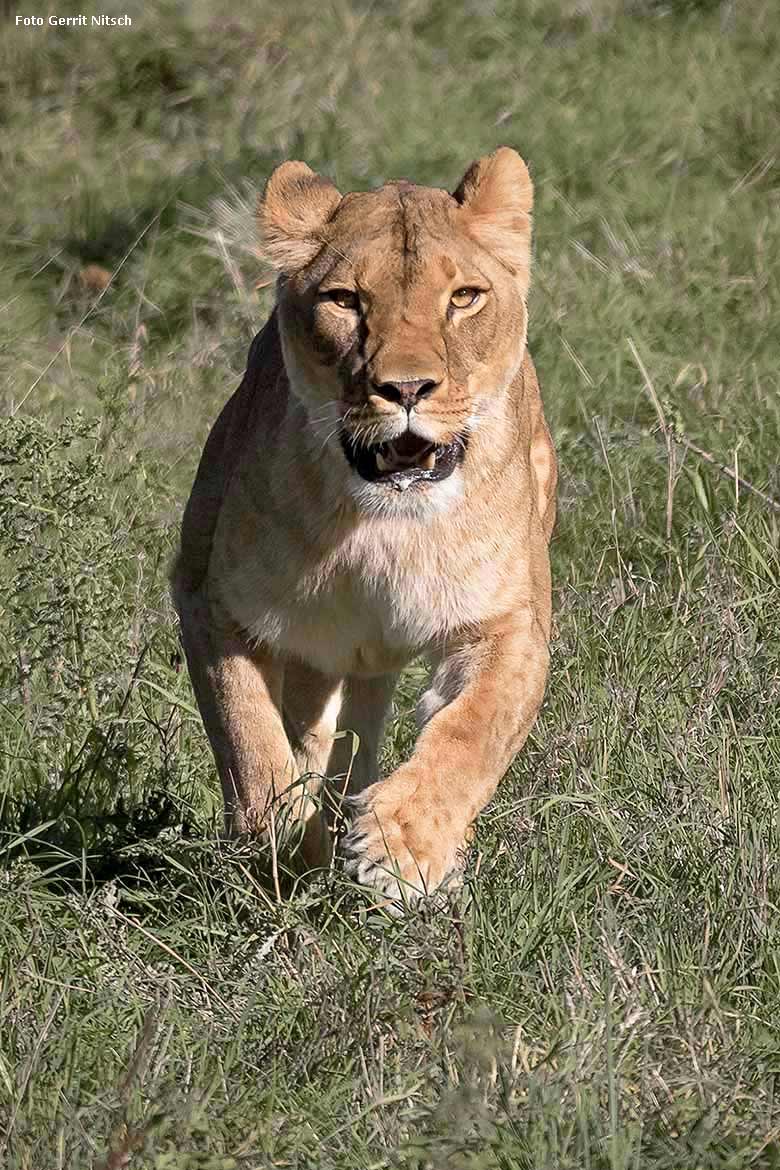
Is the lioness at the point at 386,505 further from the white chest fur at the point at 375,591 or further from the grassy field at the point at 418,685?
the grassy field at the point at 418,685

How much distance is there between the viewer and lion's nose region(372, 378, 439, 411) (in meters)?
3.19

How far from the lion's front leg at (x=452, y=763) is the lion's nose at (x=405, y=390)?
50 centimetres

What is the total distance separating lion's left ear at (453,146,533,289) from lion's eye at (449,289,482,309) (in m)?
0.20

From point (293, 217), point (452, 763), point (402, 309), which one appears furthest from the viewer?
point (293, 217)

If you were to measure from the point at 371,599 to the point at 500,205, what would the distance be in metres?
0.79

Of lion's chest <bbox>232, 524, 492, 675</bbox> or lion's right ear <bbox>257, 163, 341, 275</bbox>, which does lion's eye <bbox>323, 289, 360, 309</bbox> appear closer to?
lion's right ear <bbox>257, 163, 341, 275</bbox>

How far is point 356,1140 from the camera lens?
8.59 ft

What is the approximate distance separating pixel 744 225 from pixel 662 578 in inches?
93.2

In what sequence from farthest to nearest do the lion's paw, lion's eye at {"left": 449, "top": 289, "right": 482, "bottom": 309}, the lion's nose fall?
lion's eye at {"left": 449, "top": 289, "right": 482, "bottom": 309}, the lion's nose, the lion's paw

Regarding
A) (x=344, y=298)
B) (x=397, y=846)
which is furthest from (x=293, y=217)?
(x=397, y=846)

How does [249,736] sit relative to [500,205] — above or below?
below

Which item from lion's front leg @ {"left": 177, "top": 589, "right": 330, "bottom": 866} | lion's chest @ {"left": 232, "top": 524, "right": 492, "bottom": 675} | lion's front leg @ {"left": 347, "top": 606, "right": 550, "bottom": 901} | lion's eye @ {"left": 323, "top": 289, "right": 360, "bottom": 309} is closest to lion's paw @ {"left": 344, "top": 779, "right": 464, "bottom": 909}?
lion's front leg @ {"left": 347, "top": 606, "right": 550, "bottom": 901}

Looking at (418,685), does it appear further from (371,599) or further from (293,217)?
(293,217)

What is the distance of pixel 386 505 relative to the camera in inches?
132
